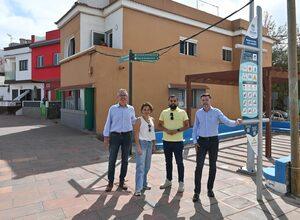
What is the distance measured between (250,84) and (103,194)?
10.6 ft

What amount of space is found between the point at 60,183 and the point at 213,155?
3.17 meters

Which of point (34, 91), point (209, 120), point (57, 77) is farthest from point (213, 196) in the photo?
point (34, 91)

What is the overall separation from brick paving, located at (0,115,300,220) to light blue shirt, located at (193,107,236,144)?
44.9 inches

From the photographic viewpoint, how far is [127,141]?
568 cm

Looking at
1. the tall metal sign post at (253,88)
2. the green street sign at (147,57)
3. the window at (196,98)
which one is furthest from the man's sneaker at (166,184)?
the window at (196,98)

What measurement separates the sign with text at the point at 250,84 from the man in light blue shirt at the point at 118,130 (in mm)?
2102

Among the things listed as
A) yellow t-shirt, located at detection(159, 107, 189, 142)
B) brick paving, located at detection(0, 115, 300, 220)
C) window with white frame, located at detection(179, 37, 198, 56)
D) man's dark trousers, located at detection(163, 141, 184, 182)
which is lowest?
brick paving, located at detection(0, 115, 300, 220)

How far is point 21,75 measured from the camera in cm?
3097

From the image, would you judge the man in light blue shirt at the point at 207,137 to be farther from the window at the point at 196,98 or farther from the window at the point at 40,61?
the window at the point at 40,61

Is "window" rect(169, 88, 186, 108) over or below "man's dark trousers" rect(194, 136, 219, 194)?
over

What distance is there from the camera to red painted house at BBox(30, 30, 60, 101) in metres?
27.2

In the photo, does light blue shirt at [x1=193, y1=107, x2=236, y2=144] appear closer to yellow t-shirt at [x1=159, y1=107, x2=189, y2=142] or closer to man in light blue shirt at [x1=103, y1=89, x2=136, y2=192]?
yellow t-shirt at [x1=159, y1=107, x2=189, y2=142]

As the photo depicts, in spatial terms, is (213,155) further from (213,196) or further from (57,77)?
(57,77)

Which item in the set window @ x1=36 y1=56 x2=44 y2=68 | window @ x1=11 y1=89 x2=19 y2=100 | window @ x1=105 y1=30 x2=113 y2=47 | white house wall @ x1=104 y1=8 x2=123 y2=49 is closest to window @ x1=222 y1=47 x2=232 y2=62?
window @ x1=105 y1=30 x2=113 y2=47
